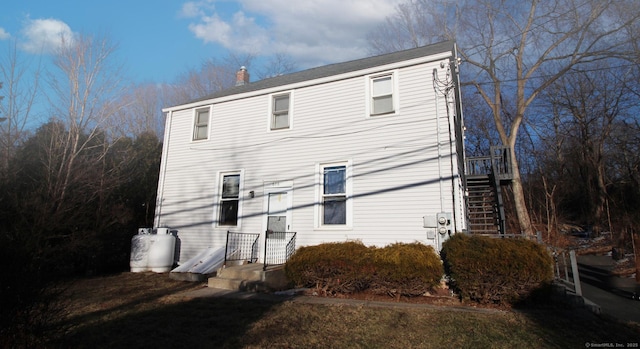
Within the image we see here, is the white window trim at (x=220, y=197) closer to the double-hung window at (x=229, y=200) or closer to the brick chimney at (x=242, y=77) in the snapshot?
the double-hung window at (x=229, y=200)

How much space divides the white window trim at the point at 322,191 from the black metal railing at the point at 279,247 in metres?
0.79

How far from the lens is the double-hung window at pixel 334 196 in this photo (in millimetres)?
9133

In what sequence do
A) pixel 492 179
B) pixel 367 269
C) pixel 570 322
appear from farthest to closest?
pixel 492 179, pixel 367 269, pixel 570 322

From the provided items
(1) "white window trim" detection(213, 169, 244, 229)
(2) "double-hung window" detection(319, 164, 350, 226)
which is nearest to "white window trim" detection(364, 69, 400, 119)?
(2) "double-hung window" detection(319, 164, 350, 226)

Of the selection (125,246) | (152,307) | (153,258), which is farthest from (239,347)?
(125,246)

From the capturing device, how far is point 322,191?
944cm

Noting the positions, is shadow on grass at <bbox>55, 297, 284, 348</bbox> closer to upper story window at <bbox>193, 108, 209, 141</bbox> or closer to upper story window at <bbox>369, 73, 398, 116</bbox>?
upper story window at <bbox>369, 73, 398, 116</bbox>

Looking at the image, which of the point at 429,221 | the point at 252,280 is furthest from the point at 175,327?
the point at 429,221

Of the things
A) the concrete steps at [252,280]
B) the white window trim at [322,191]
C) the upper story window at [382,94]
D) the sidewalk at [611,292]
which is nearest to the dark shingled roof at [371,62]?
the upper story window at [382,94]

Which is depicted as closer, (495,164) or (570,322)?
(570,322)

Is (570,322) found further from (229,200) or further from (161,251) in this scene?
(161,251)

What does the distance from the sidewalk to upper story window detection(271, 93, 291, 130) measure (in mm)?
8706

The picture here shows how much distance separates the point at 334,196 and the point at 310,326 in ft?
15.3

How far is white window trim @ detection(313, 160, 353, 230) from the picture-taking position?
894 centimetres
